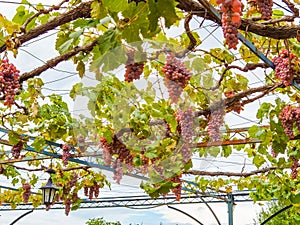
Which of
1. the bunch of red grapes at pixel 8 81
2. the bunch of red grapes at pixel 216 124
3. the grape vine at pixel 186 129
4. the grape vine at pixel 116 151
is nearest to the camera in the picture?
the bunch of red grapes at pixel 8 81

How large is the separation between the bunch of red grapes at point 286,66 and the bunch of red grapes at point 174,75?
0.99m

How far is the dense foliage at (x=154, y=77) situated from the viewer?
1.45m

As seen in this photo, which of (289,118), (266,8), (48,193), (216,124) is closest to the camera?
(266,8)

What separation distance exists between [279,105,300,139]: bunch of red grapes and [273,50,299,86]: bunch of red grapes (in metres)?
0.51

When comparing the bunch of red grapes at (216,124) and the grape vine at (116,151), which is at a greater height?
the bunch of red grapes at (216,124)

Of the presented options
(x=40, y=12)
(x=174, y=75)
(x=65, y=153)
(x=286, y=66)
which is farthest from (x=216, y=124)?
(x=65, y=153)

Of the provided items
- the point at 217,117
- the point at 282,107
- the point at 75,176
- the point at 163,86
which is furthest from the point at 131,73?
the point at 75,176

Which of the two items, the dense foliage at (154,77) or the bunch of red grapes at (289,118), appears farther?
the bunch of red grapes at (289,118)

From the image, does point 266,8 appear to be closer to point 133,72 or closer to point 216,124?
point 133,72

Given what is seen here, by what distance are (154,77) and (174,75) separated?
4.9 inches

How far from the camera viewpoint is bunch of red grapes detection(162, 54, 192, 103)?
1.77m

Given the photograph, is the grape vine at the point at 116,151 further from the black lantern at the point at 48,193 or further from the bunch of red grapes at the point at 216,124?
the black lantern at the point at 48,193

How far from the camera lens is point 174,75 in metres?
1.81

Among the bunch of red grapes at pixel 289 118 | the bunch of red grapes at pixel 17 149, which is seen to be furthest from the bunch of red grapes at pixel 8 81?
the bunch of red grapes at pixel 17 149
